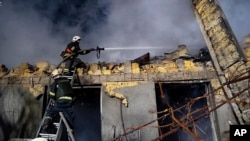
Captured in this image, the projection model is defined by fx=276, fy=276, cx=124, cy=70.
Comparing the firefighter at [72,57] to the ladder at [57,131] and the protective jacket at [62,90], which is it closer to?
the protective jacket at [62,90]

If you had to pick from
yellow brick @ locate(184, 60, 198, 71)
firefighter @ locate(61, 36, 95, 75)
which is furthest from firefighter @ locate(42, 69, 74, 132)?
yellow brick @ locate(184, 60, 198, 71)

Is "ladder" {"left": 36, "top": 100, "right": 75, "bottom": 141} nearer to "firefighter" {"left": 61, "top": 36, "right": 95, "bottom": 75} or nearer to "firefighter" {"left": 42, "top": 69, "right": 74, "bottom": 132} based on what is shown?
"firefighter" {"left": 42, "top": 69, "right": 74, "bottom": 132}

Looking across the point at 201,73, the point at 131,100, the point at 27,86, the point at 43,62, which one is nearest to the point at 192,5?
the point at 201,73

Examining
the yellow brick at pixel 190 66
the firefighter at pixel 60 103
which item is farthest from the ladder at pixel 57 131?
the yellow brick at pixel 190 66

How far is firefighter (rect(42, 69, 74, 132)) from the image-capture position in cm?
563

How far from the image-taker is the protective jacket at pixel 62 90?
232 inches

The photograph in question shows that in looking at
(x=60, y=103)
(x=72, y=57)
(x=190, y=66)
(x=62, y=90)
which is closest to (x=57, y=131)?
(x=60, y=103)

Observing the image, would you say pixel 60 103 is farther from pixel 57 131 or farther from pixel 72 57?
pixel 72 57

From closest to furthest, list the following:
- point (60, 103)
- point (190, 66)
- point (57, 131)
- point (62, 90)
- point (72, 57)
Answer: point (57, 131) → point (60, 103) → point (62, 90) → point (72, 57) → point (190, 66)

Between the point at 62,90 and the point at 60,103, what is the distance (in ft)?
0.97

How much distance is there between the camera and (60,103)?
228 inches

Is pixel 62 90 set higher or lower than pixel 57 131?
higher

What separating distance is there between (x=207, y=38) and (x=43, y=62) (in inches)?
171

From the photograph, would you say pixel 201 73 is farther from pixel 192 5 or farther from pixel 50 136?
pixel 50 136
